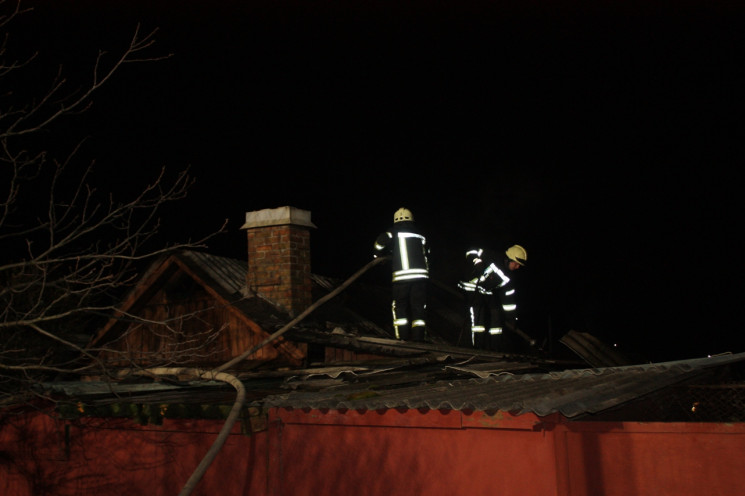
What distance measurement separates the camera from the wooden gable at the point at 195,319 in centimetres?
1037

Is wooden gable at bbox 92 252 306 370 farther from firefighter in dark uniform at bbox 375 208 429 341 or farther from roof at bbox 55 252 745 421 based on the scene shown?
firefighter in dark uniform at bbox 375 208 429 341

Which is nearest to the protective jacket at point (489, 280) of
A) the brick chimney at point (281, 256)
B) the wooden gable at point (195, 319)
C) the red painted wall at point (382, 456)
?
the brick chimney at point (281, 256)

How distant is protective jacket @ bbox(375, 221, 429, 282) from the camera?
9.83m

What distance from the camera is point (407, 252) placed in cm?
989

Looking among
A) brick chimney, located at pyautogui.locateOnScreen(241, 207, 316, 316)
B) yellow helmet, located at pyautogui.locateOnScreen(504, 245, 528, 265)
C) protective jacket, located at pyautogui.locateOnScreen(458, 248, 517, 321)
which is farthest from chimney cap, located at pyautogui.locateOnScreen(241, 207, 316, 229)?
yellow helmet, located at pyautogui.locateOnScreen(504, 245, 528, 265)

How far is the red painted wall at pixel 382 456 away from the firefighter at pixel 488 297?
522 cm

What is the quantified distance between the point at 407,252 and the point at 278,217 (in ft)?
7.86

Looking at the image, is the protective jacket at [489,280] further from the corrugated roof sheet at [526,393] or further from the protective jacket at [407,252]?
the corrugated roof sheet at [526,393]

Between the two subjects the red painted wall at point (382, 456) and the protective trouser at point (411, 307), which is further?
the protective trouser at point (411, 307)

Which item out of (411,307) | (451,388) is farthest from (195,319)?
(451,388)

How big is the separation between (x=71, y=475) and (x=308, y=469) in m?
2.93

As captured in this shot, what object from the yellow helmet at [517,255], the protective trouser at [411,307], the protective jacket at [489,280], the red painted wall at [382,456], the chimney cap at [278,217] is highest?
the chimney cap at [278,217]


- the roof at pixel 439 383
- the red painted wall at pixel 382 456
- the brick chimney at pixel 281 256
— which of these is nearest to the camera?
the red painted wall at pixel 382 456

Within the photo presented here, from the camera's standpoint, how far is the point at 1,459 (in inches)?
293
